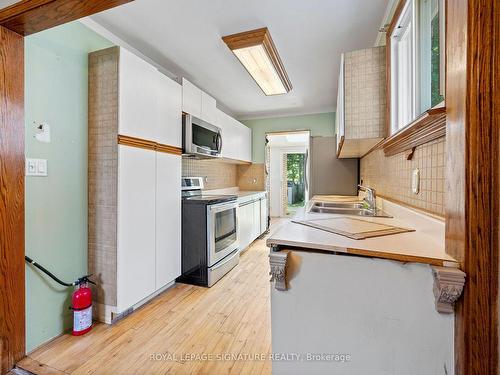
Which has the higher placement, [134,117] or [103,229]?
[134,117]

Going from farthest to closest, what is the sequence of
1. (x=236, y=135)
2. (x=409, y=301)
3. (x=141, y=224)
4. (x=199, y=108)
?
(x=236, y=135)
(x=199, y=108)
(x=141, y=224)
(x=409, y=301)

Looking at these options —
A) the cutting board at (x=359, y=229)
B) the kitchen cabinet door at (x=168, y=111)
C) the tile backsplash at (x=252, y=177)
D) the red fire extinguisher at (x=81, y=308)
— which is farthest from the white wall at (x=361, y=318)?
the tile backsplash at (x=252, y=177)

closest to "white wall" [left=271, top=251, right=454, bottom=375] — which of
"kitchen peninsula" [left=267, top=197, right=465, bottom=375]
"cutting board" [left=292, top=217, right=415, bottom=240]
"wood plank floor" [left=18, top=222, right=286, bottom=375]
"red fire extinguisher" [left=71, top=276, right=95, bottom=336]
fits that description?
"kitchen peninsula" [left=267, top=197, right=465, bottom=375]

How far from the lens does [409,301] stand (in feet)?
2.67

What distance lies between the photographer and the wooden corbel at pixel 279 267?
37.7 inches

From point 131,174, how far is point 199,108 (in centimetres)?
131

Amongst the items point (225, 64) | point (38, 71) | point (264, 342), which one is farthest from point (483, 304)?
point (225, 64)

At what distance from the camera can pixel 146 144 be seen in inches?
76.9

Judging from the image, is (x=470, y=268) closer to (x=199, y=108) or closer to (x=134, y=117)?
(x=134, y=117)

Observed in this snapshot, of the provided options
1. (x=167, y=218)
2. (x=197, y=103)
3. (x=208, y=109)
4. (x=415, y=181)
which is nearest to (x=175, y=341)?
(x=167, y=218)

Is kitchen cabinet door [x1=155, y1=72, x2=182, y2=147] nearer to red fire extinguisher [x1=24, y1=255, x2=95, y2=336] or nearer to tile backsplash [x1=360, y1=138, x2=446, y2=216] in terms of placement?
red fire extinguisher [x1=24, y1=255, x2=95, y2=336]

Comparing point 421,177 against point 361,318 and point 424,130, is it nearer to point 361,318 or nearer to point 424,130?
point 424,130

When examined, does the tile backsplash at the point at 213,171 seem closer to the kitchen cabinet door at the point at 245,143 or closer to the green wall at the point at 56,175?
the kitchen cabinet door at the point at 245,143

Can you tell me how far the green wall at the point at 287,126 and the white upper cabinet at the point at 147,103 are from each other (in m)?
2.39
